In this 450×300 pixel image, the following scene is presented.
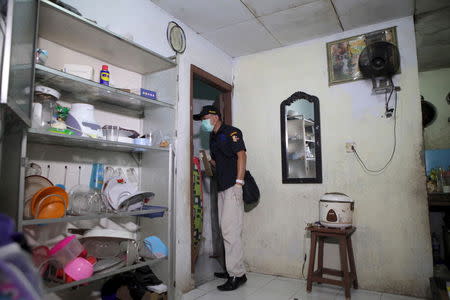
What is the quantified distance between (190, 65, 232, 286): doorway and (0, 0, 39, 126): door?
1.77 meters

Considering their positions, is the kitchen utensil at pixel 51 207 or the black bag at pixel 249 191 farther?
the black bag at pixel 249 191

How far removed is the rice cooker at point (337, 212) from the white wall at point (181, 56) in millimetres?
1351

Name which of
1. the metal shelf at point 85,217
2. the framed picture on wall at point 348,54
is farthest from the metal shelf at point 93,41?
the framed picture on wall at point 348,54

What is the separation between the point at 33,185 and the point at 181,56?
192 cm

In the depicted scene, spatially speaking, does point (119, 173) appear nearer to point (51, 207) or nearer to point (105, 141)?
point (105, 141)

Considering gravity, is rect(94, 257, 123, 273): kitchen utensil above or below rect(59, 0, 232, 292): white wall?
below

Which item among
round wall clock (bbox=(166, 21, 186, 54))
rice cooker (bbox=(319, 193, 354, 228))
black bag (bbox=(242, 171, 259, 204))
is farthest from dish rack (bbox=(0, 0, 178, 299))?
rice cooker (bbox=(319, 193, 354, 228))

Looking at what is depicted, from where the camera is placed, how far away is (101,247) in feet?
7.04

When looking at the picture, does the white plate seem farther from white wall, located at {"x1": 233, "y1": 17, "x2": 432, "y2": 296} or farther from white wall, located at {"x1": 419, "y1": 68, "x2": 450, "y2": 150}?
white wall, located at {"x1": 419, "y1": 68, "x2": 450, "y2": 150}

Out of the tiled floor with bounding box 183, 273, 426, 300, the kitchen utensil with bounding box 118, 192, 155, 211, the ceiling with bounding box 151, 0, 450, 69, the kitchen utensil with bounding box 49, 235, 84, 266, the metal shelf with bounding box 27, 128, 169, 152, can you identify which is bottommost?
the tiled floor with bounding box 183, 273, 426, 300

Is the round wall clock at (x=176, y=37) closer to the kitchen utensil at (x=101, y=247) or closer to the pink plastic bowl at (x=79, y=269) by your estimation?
the kitchen utensil at (x=101, y=247)

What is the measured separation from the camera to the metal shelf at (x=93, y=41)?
1742 mm

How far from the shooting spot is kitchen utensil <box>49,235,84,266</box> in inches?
65.7

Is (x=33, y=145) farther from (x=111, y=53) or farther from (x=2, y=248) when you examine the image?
(x=2, y=248)
